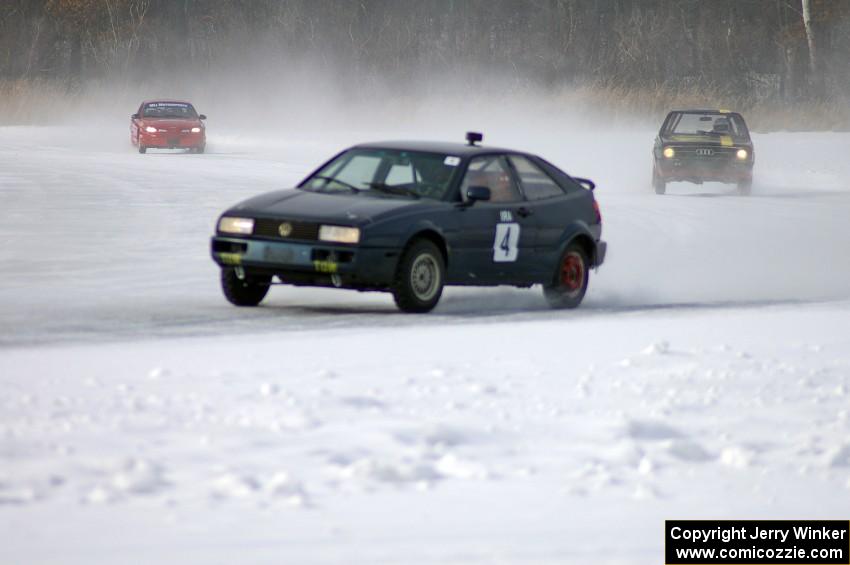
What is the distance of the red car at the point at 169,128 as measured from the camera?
138ft

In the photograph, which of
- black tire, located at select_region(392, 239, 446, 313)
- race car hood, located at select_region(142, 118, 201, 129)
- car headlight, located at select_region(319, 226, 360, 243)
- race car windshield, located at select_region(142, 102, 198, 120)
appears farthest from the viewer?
race car windshield, located at select_region(142, 102, 198, 120)

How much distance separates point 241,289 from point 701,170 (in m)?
16.9

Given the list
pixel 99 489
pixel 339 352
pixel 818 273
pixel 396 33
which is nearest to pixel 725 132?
pixel 818 273

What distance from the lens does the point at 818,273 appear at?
17.3 m

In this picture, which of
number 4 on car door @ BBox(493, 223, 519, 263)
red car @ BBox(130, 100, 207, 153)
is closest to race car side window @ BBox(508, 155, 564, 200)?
number 4 on car door @ BBox(493, 223, 519, 263)

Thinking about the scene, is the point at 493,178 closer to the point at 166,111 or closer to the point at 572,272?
the point at 572,272

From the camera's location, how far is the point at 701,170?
93.1ft

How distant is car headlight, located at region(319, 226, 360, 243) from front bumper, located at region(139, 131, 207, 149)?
3069 cm

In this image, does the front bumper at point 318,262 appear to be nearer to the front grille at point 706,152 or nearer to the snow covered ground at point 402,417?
the snow covered ground at point 402,417

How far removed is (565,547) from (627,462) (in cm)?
139

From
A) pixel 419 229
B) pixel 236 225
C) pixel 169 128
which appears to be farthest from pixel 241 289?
pixel 169 128

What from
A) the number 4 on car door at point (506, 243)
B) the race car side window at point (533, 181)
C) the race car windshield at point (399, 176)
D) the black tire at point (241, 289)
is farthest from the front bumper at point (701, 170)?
the black tire at point (241, 289)

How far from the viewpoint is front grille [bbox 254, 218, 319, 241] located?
11.8 meters

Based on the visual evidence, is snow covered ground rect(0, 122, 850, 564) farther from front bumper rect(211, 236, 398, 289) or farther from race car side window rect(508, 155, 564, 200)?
race car side window rect(508, 155, 564, 200)
